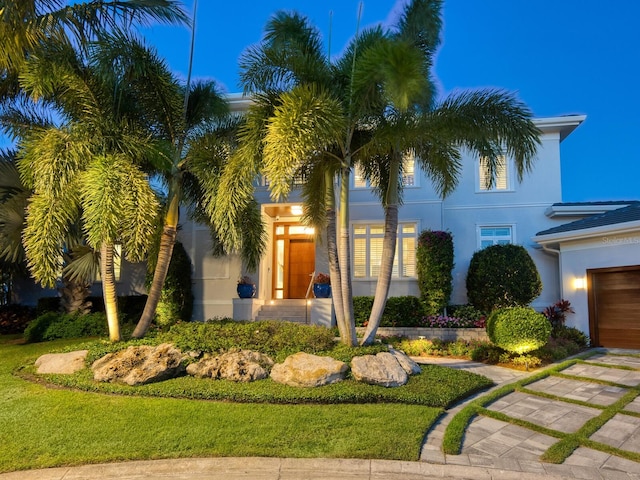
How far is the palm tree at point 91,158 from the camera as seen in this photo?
6.96m

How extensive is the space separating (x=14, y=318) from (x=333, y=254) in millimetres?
12011

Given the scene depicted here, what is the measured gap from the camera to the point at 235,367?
6660mm

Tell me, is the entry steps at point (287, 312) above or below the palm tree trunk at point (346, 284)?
below

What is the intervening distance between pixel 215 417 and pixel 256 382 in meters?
1.34

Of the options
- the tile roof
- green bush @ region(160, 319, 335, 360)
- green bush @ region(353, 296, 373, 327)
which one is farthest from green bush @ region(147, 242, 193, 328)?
the tile roof

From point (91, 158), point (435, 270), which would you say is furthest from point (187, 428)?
point (435, 270)

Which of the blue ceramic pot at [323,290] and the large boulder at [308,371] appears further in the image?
the blue ceramic pot at [323,290]

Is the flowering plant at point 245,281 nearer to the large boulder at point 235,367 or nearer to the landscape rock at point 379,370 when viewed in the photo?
the large boulder at point 235,367

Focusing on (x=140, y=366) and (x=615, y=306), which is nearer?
(x=140, y=366)

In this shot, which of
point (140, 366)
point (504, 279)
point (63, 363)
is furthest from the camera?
point (504, 279)

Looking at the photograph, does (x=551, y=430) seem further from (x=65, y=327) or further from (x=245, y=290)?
(x=65, y=327)

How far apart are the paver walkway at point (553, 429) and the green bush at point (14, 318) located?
1392 cm

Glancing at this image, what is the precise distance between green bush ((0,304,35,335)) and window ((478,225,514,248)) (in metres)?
15.0

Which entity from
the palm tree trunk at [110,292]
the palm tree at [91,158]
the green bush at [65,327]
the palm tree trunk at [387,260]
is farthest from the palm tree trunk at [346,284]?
the green bush at [65,327]
